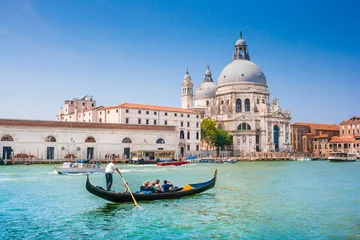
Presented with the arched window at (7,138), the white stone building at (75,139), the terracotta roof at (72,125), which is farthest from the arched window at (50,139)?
the arched window at (7,138)

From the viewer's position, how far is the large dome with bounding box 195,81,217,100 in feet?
280

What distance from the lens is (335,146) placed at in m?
82.1

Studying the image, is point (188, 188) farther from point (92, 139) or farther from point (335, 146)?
point (335, 146)

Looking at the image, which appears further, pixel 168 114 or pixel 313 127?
pixel 313 127

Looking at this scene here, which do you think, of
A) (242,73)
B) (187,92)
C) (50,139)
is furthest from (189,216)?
(187,92)

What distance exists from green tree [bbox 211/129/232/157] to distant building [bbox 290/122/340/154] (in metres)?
23.6

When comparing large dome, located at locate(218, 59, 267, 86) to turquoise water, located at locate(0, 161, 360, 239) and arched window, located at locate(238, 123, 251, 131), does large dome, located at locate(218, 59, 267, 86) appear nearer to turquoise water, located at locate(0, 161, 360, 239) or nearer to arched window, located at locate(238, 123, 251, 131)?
arched window, located at locate(238, 123, 251, 131)

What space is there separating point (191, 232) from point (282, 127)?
6398 cm

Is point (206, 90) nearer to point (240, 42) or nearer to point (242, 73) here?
point (240, 42)

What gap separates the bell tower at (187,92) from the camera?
274 feet

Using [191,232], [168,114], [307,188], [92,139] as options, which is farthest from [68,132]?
[191,232]

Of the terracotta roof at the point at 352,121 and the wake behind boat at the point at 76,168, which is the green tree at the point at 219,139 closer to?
the terracotta roof at the point at 352,121

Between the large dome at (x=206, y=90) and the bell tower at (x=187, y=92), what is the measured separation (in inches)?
94.4

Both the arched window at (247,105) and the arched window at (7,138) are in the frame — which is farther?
the arched window at (247,105)
